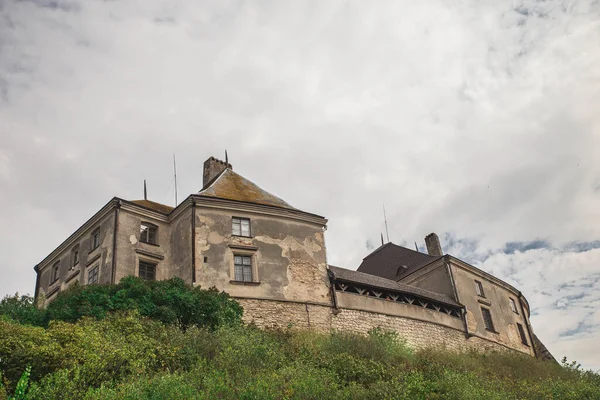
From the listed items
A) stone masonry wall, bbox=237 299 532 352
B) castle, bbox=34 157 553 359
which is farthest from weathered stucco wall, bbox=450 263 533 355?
stone masonry wall, bbox=237 299 532 352

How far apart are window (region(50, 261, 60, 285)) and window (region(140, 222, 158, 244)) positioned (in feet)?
18.5

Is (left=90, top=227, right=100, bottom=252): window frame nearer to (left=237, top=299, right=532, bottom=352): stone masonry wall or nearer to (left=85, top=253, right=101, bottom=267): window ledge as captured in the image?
(left=85, top=253, right=101, bottom=267): window ledge

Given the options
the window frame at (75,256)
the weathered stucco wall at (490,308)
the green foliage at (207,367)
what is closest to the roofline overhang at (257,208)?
the green foliage at (207,367)

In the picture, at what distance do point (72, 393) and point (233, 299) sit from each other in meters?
10.1

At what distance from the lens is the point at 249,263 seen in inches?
1029

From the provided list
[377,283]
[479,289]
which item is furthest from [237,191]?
[479,289]

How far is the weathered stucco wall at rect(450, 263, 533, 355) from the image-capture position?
3303cm

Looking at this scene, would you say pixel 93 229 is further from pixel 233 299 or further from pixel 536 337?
pixel 536 337

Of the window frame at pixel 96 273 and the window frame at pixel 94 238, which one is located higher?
the window frame at pixel 94 238

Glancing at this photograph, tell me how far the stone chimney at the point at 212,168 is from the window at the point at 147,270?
6282 millimetres

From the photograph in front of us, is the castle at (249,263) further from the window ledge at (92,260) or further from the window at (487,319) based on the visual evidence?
the window at (487,319)

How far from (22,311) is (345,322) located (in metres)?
12.5

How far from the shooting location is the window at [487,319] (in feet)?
111

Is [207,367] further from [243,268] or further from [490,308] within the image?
[490,308]
